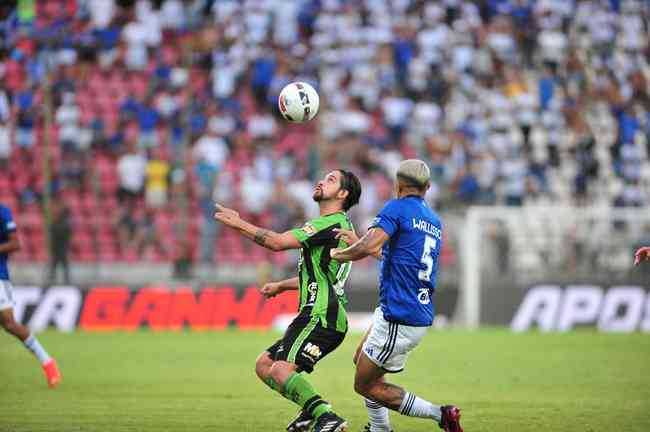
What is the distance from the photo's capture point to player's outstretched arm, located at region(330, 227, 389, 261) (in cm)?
861

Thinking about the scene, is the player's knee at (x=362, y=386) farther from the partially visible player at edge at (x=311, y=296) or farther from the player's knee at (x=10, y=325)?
the player's knee at (x=10, y=325)

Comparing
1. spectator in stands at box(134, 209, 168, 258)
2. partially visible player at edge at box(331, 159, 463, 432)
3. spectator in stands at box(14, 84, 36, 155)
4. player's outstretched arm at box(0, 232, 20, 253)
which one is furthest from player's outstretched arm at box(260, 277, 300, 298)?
spectator in stands at box(14, 84, 36, 155)

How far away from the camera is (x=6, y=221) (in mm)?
13641

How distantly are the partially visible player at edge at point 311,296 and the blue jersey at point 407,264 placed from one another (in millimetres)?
479

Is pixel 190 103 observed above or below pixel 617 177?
above

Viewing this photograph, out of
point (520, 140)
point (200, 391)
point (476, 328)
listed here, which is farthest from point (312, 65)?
point (200, 391)

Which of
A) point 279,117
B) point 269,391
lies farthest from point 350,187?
point 279,117

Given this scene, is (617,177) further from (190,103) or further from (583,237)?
(190,103)

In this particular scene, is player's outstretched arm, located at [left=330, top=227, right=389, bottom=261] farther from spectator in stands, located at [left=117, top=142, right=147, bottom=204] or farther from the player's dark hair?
spectator in stands, located at [left=117, top=142, right=147, bottom=204]

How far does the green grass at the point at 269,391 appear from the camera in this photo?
10531mm

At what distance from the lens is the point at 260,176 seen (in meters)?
25.0

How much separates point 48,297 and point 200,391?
10.9 m

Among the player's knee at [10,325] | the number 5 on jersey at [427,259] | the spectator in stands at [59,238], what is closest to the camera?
the number 5 on jersey at [427,259]

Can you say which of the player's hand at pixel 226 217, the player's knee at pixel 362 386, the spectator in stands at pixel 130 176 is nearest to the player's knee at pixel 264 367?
the player's knee at pixel 362 386
